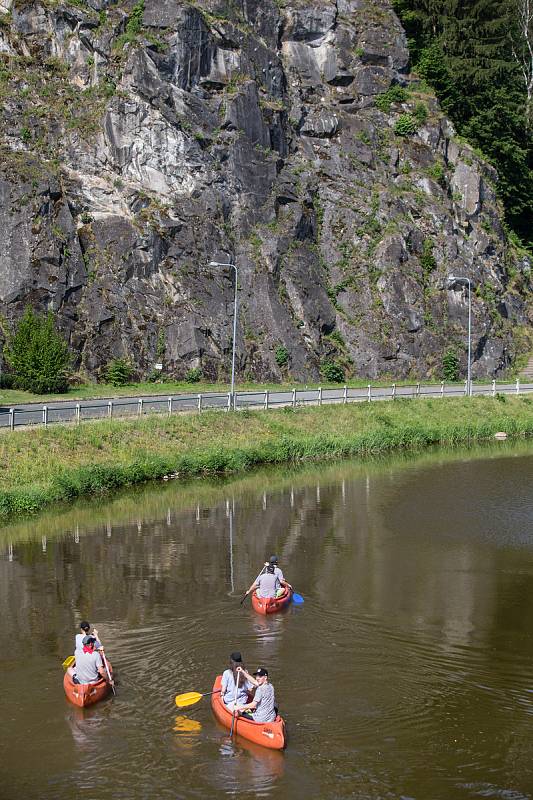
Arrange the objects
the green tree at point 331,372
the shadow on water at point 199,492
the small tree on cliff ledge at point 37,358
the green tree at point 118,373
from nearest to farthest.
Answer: the shadow on water at point 199,492 < the small tree on cliff ledge at point 37,358 < the green tree at point 118,373 < the green tree at point 331,372

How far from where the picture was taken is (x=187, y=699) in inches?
740

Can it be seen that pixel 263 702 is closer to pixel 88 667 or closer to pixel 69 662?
pixel 88 667

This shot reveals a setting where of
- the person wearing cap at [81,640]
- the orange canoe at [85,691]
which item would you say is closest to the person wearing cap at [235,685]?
the orange canoe at [85,691]

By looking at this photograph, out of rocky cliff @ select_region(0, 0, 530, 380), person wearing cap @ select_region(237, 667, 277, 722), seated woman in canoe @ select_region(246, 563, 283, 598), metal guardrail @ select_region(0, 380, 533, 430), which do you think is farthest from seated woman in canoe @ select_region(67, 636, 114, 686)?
rocky cliff @ select_region(0, 0, 530, 380)

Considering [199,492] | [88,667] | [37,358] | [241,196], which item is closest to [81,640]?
[88,667]

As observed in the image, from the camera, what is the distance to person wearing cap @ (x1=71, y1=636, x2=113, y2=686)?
19.0 metres

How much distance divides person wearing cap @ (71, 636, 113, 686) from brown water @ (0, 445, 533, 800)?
0.62m

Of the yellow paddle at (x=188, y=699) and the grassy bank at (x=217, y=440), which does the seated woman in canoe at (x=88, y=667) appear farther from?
the grassy bank at (x=217, y=440)

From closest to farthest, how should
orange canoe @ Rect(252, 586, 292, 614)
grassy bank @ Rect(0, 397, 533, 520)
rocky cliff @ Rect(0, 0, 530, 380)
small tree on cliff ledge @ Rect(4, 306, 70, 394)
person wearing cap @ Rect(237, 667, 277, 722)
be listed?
person wearing cap @ Rect(237, 667, 277, 722) → orange canoe @ Rect(252, 586, 292, 614) → grassy bank @ Rect(0, 397, 533, 520) → small tree on cliff ledge @ Rect(4, 306, 70, 394) → rocky cliff @ Rect(0, 0, 530, 380)

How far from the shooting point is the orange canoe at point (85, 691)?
18766 mm

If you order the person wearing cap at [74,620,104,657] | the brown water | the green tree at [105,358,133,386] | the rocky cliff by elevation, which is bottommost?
the brown water

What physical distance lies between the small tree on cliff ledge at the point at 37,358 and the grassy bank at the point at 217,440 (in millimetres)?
15348

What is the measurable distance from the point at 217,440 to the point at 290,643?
27.2m

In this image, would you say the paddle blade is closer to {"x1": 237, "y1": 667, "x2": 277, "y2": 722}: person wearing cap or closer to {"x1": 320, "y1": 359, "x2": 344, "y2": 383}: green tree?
{"x1": 237, "y1": 667, "x2": 277, "y2": 722}: person wearing cap
